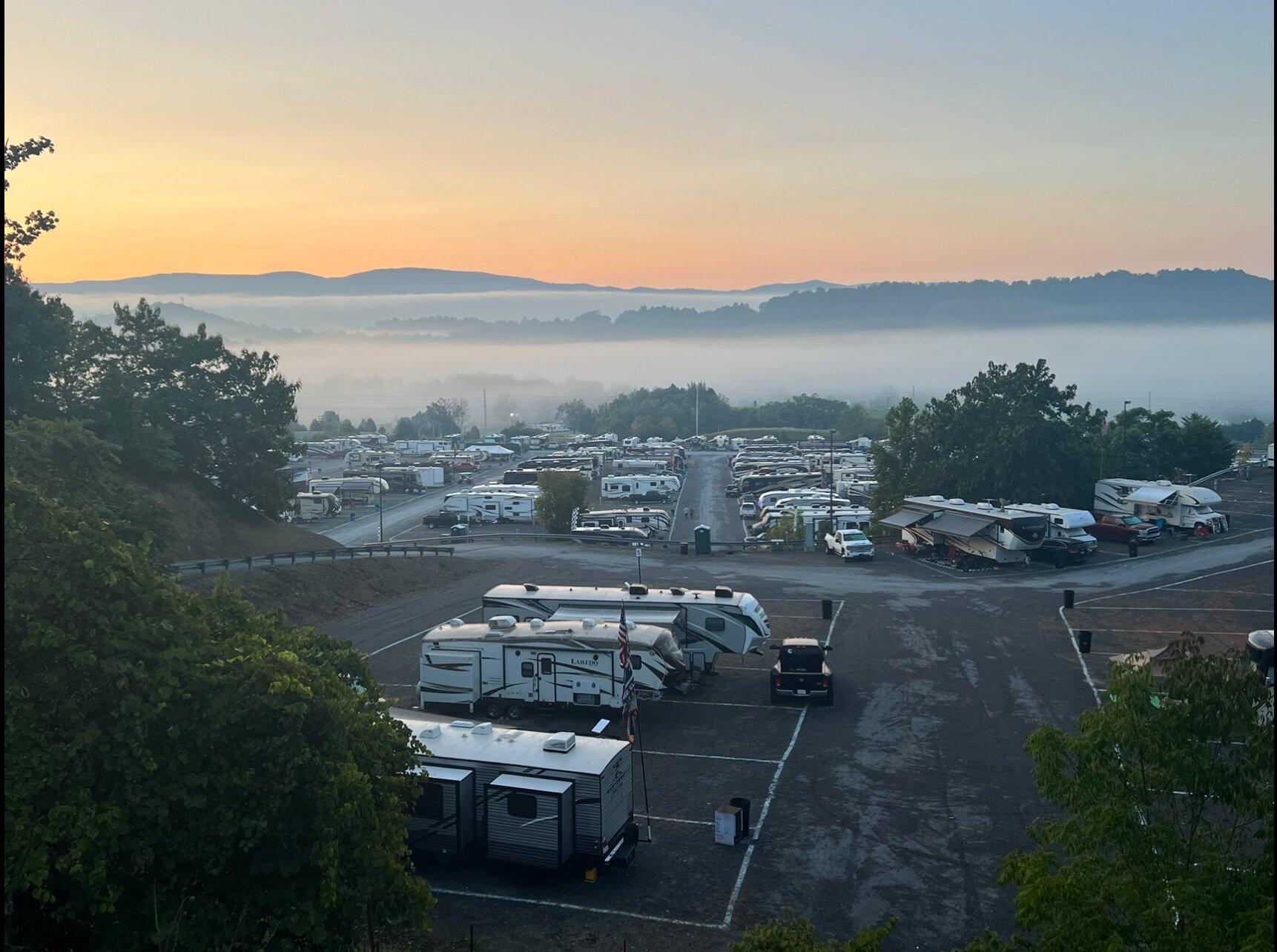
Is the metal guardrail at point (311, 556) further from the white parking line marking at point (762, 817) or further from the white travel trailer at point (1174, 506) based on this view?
the white travel trailer at point (1174, 506)

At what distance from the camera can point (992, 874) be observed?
58.6ft

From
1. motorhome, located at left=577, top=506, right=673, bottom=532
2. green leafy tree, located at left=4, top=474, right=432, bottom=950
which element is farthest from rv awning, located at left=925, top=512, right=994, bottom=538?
green leafy tree, located at left=4, top=474, right=432, bottom=950

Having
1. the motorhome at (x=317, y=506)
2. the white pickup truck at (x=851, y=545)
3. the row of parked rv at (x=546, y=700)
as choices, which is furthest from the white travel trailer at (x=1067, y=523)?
the motorhome at (x=317, y=506)

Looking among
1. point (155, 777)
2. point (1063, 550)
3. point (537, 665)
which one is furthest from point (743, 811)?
point (1063, 550)

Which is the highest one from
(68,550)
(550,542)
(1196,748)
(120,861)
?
(68,550)

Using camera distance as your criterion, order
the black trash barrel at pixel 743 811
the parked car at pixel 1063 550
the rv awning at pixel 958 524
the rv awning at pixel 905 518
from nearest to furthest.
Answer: the black trash barrel at pixel 743 811 → the parked car at pixel 1063 550 → the rv awning at pixel 958 524 → the rv awning at pixel 905 518

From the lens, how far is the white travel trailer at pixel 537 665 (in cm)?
2608

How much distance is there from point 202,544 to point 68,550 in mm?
37174

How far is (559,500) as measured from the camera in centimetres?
6406

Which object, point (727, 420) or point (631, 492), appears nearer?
point (631, 492)

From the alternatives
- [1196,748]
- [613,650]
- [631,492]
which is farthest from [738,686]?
[631,492]

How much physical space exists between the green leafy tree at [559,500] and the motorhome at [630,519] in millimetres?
1200

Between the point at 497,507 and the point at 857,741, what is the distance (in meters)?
51.1

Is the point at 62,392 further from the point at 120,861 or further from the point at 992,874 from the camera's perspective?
the point at 992,874
